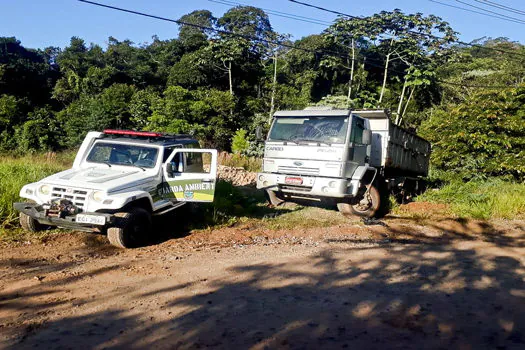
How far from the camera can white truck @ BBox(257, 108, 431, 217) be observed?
32.8ft

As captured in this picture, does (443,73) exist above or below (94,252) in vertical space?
above

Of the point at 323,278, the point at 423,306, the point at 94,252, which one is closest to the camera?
the point at 423,306

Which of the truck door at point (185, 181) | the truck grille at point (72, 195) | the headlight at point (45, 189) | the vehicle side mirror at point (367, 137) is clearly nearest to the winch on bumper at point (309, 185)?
the vehicle side mirror at point (367, 137)

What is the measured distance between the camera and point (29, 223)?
7.48 m

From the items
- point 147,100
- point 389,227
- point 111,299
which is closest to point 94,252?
point 111,299

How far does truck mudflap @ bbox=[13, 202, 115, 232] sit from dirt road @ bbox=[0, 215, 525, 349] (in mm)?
409

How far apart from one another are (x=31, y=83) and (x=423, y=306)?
38672 millimetres

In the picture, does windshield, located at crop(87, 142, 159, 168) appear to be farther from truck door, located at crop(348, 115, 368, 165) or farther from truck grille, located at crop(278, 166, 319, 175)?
truck door, located at crop(348, 115, 368, 165)

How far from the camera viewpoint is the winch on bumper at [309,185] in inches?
392

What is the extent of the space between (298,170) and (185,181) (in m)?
2.91

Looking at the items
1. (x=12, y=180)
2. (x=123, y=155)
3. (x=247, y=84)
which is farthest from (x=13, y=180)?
(x=247, y=84)

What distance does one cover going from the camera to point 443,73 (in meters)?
36.5

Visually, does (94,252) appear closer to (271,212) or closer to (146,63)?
(271,212)

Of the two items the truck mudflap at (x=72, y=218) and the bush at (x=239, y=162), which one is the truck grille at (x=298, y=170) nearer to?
the truck mudflap at (x=72, y=218)
